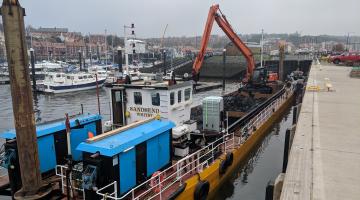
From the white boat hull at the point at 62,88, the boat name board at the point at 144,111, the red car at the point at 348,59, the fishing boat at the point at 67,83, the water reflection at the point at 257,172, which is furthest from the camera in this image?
the red car at the point at 348,59

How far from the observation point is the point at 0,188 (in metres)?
10.1

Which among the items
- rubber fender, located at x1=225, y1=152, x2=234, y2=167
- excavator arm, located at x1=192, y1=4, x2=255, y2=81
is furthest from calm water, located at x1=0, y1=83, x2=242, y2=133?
rubber fender, located at x1=225, y1=152, x2=234, y2=167

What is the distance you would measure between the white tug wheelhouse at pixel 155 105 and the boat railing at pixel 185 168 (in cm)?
89

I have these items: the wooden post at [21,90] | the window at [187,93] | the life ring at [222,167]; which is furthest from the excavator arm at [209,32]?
the wooden post at [21,90]

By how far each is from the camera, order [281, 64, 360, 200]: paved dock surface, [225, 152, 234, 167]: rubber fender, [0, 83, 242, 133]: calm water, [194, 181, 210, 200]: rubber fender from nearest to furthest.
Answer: [281, 64, 360, 200]: paved dock surface, [194, 181, 210, 200]: rubber fender, [225, 152, 234, 167]: rubber fender, [0, 83, 242, 133]: calm water

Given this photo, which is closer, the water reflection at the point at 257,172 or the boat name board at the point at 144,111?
the boat name board at the point at 144,111

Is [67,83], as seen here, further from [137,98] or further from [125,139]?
[125,139]

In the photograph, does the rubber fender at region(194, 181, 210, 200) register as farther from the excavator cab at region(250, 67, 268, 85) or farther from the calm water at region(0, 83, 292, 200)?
the excavator cab at region(250, 67, 268, 85)

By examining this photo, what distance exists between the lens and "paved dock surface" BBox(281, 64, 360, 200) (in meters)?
7.34

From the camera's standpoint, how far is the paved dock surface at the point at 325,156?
734 cm

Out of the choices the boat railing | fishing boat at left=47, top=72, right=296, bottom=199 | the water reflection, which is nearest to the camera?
fishing boat at left=47, top=72, right=296, bottom=199

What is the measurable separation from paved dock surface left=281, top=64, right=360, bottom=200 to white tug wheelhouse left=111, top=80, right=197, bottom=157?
4506 millimetres

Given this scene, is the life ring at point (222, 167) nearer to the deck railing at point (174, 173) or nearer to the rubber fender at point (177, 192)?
the deck railing at point (174, 173)

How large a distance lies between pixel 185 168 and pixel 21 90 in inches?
261
